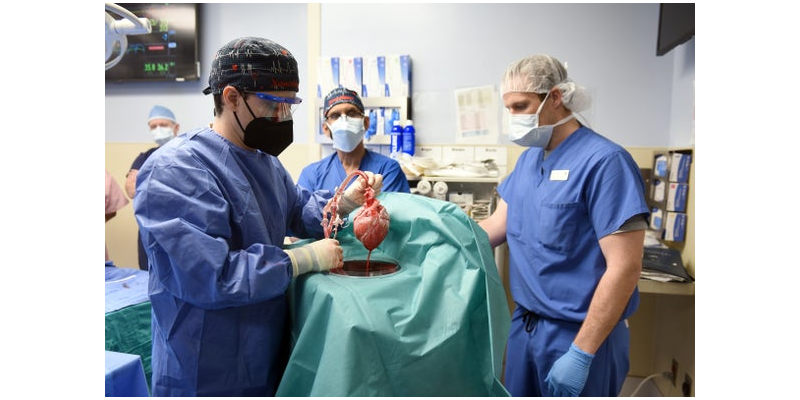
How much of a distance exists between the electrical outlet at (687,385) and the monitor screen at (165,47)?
3.67 metres

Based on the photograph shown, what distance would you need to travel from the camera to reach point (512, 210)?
172 cm

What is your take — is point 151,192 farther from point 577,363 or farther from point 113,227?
point 113,227

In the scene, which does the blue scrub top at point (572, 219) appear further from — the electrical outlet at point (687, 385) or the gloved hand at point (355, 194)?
the electrical outlet at point (687, 385)

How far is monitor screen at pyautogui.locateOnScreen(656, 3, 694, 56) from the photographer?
2193 mm

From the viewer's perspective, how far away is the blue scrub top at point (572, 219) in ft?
4.56

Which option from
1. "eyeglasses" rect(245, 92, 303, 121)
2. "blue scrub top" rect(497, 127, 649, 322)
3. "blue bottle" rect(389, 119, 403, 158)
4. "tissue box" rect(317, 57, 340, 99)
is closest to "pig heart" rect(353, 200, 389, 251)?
"eyeglasses" rect(245, 92, 303, 121)

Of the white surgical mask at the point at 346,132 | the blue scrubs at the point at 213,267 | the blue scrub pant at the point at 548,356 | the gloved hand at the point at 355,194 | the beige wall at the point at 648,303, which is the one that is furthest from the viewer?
the beige wall at the point at 648,303

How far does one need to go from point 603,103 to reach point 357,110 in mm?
1609

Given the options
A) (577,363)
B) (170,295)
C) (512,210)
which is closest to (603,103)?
(512,210)

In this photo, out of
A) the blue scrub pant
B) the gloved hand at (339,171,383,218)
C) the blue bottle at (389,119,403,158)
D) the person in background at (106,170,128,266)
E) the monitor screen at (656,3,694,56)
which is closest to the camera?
the gloved hand at (339,171,383,218)

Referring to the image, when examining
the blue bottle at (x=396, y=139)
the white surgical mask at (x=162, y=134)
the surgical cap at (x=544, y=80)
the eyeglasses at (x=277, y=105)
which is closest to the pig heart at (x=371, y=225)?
the eyeglasses at (x=277, y=105)

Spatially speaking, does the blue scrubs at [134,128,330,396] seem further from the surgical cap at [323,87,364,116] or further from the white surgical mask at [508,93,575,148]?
the surgical cap at [323,87,364,116]

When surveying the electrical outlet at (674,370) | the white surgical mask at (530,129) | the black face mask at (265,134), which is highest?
the white surgical mask at (530,129)

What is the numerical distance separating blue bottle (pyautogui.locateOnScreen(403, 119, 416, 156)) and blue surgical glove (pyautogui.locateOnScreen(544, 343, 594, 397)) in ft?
5.74
